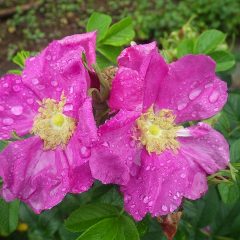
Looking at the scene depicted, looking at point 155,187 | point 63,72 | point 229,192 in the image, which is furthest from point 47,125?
point 229,192

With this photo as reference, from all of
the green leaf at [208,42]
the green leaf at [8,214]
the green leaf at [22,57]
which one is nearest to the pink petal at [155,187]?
the green leaf at [8,214]

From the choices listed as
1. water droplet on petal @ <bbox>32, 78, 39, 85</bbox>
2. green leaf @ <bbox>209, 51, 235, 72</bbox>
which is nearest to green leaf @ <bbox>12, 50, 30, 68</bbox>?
water droplet on petal @ <bbox>32, 78, 39, 85</bbox>

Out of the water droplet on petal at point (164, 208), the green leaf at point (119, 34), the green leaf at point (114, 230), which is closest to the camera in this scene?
the water droplet on petal at point (164, 208)

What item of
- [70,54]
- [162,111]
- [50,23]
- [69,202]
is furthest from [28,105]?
[50,23]

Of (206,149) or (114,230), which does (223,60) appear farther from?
(114,230)

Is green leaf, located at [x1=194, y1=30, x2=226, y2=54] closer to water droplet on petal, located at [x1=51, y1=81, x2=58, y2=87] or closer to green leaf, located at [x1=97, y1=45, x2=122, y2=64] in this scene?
green leaf, located at [x1=97, y1=45, x2=122, y2=64]

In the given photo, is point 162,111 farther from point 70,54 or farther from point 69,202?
point 69,202

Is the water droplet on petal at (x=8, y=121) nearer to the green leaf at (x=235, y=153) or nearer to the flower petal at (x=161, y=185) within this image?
the flower petal at (x=161, y=185)
